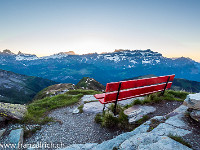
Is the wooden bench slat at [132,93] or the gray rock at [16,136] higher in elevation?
the wooden bench slat at [132,93]

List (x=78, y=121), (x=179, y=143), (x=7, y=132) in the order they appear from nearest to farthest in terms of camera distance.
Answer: (x=179, y=143) → (x=7, y=132) → (x=78, y=121)

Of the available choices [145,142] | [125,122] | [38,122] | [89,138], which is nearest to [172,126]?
[145,142]

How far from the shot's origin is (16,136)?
20.2 ft

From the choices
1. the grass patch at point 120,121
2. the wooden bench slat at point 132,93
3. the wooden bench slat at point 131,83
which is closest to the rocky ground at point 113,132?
the grass patch at point 120,121

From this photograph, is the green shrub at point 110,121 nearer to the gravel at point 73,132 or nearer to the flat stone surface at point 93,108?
the gravel at point 73,132

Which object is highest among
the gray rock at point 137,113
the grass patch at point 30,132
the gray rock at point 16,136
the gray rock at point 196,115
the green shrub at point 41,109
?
the gray rock at point 196,115

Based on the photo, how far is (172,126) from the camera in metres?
4.68

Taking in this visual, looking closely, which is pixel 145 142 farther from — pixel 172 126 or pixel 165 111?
pixel 165 111

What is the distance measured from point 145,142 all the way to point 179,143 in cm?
86

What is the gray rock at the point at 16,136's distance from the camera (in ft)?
19.3

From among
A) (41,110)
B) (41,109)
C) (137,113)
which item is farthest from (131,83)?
(41,109)

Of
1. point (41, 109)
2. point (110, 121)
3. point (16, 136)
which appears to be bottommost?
point (41, 109)

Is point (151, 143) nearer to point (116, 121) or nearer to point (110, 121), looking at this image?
point (116, 121)

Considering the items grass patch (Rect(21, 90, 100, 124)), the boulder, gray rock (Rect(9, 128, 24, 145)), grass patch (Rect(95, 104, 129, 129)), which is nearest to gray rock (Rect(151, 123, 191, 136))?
the boulder
